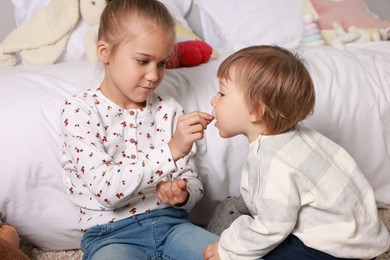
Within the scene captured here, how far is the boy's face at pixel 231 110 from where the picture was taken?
3.41 ft

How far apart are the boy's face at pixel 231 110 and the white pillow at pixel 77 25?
78 cm

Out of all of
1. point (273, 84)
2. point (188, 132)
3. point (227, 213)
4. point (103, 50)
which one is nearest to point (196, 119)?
point (188, 132)

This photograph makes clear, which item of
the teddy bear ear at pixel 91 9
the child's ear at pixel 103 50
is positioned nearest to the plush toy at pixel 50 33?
the teddy bear ear at pixel 91 9

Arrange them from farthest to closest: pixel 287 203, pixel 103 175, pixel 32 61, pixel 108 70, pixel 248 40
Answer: pixel 248 40, pixel 32 61, pixel 108 70, pixel 103 175, pixel 287 203

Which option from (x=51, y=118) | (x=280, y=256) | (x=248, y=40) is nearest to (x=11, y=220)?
(x=51, y=118)

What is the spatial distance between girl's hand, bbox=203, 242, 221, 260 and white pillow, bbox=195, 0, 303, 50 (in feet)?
3.79

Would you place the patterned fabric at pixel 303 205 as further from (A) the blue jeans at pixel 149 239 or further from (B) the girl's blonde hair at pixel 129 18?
(B) the girl's blonde hair at pixel 129 18

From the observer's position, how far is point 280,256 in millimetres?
1021

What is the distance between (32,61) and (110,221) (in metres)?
0.70

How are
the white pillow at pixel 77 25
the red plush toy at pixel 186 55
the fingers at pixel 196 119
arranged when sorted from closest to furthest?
the fingers at pixel 196 119 < the red plush toy at pixel 186 55 < the white pillow at pixel 77 25

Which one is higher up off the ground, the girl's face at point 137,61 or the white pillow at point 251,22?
the girl's face at point 137,61

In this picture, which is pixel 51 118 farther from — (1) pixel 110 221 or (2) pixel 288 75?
(2) pixel 288 75

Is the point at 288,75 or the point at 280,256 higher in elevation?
the point at 288,75

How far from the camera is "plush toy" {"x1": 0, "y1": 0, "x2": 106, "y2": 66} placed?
1.64 meters
